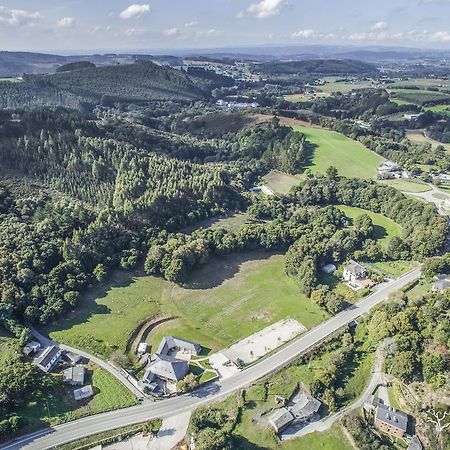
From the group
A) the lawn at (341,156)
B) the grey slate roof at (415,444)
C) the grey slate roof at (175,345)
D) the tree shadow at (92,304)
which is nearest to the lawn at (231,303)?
the grey slate roof at (175,345)

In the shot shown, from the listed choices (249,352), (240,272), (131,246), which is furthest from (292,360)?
(131,246)

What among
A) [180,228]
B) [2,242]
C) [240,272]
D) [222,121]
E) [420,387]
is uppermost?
[222,121]

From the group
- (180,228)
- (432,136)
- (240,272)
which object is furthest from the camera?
(432,136)

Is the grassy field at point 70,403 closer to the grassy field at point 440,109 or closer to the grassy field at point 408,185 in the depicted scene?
the grassy field at point 408,185

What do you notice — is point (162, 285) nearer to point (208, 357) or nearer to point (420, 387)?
point (208, 357)

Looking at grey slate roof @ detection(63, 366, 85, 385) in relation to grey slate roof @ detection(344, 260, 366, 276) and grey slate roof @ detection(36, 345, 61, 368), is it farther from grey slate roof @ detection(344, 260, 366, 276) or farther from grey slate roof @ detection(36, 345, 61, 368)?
grey slate roof @ detection(344, 260, 366, 276)

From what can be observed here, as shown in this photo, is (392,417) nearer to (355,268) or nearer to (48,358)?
(355,268)

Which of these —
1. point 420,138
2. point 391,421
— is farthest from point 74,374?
point 420,138
